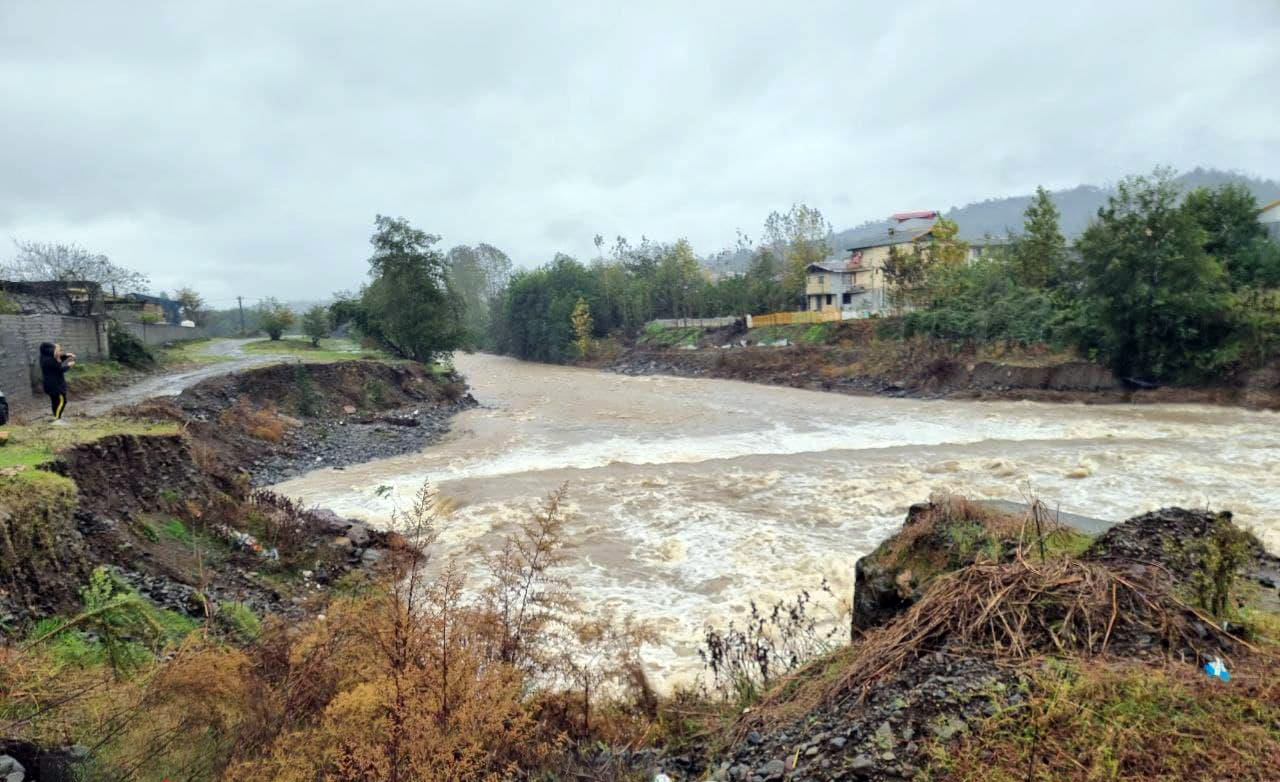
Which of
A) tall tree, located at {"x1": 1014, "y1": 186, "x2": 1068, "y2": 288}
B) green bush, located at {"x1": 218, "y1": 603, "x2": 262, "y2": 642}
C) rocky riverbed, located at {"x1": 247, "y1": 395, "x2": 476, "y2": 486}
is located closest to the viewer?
green bush, located at {"x1": 218, "y1": 603, "x2": 262, "y2": 642}

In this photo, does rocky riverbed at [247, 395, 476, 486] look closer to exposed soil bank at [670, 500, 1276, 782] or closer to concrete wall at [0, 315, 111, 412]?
concrete wall at [0, 315, 111, 412]

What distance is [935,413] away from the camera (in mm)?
23766

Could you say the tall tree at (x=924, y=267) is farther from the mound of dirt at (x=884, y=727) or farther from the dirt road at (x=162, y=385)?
the mound of dirt at (x=884, y=727)

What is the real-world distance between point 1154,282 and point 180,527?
3031cm

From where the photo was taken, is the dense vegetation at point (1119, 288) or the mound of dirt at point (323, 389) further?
the dense vegetation at point (1119, 288)

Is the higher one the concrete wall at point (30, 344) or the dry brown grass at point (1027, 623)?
the concrete wall at point (30, 344)

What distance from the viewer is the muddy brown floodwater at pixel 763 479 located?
885cm

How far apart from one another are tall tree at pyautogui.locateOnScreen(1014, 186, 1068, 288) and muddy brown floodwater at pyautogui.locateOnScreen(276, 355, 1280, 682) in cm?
1238

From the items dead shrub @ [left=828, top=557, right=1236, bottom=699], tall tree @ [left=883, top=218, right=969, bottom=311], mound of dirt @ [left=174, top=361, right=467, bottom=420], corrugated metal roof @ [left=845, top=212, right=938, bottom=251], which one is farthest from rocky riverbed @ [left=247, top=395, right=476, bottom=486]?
corrugated metal roof @ [left=845, top=212, right=938, bottom=251]

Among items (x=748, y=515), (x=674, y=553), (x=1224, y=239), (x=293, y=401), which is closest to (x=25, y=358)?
(x=293, y=401)

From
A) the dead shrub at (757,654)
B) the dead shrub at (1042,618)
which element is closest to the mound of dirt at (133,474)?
the dead shrub at (757,654)

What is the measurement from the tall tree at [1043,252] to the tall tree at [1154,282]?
28.8ft

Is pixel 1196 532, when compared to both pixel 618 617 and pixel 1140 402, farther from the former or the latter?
pixel 1140 402

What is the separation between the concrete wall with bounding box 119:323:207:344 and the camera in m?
27.4
